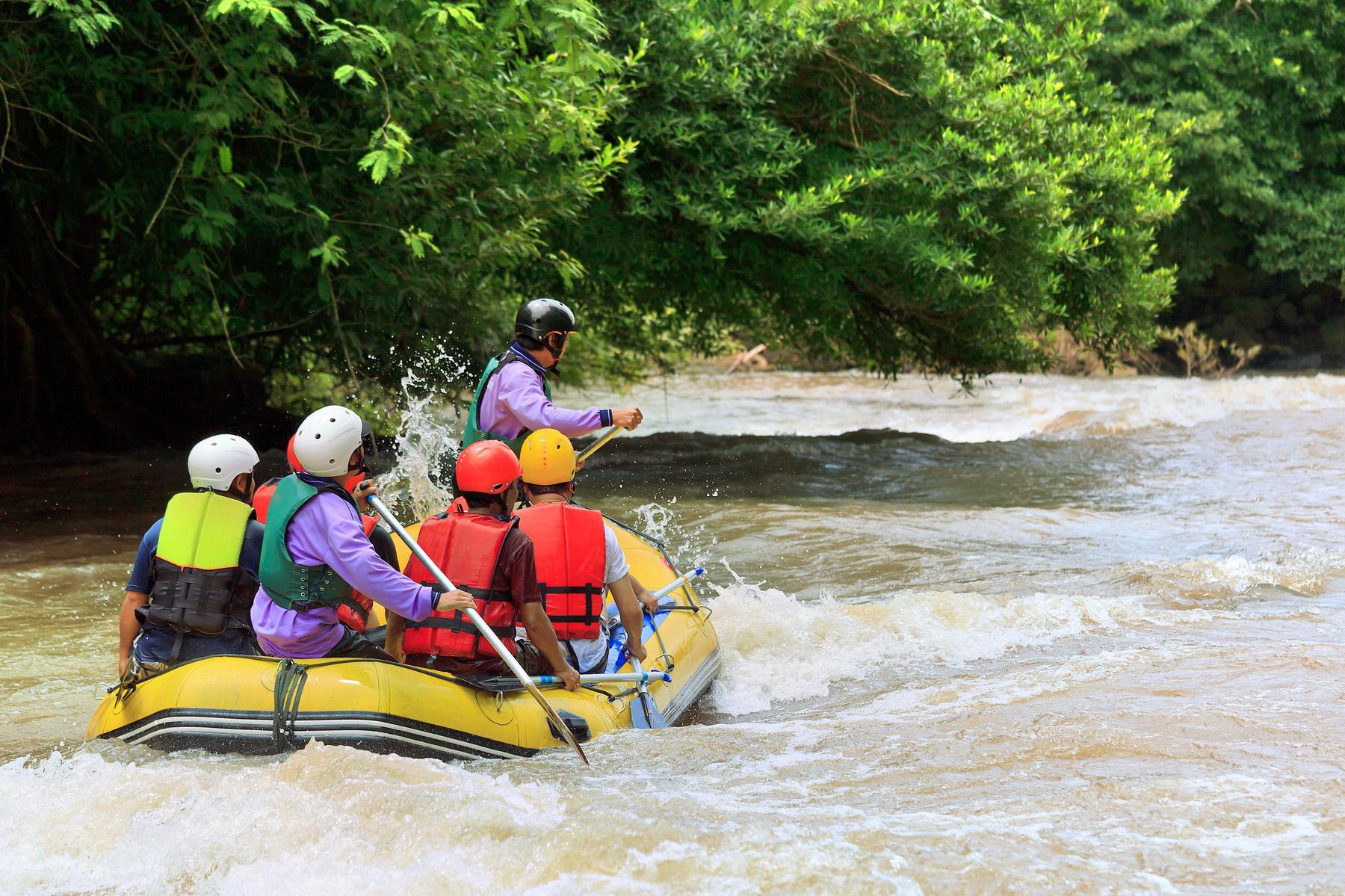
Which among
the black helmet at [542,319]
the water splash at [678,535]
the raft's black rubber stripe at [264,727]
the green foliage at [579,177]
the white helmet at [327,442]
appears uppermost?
the green foliage at [579,177]

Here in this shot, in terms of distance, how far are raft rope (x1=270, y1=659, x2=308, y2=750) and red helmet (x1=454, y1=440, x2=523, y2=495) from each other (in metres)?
0.81

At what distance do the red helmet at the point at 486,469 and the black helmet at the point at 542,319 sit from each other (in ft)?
Answer: 4.43

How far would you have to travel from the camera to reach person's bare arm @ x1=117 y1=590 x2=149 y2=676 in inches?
175

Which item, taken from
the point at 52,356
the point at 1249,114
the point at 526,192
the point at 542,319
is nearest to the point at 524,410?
the point at 542,319

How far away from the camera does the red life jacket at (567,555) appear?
4824mm

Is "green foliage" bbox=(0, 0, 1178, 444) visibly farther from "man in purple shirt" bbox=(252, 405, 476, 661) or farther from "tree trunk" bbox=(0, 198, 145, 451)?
"man in purple shirt" bbox=(252, 405, 476, 661)

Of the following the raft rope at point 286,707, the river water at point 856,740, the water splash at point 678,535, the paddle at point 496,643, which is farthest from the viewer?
the water splash at point 678,535

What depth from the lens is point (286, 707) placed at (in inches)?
161

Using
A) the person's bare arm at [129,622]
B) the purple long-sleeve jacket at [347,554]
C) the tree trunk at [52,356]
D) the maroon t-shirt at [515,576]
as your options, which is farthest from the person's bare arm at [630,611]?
the tree trunk at [52,356]

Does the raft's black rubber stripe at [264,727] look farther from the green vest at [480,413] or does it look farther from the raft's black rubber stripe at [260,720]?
the green vest at [480,413]

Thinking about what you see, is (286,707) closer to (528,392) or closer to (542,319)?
(528,392)

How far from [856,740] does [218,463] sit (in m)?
2.48

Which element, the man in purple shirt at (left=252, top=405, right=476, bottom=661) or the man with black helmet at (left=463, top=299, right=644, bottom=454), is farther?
the man with black helmet at (left=463, top=299, right=644, bottom=454)

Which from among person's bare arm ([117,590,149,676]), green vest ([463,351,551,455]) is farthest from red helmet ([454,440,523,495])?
green vest ([463,351,551,455])
